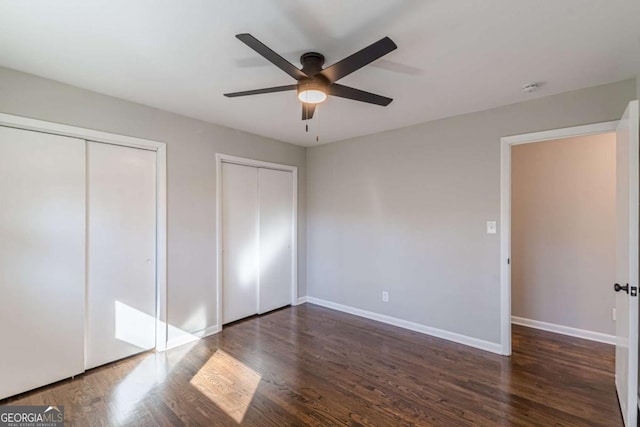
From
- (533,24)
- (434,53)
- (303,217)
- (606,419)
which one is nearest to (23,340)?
(303,217)

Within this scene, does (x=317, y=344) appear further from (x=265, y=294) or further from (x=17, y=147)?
(x=17, y=147)

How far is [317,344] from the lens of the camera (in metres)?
3.15

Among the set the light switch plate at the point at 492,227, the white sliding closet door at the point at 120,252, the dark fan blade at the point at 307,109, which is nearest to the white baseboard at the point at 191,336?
the white sliding closet door at the point at 120,252

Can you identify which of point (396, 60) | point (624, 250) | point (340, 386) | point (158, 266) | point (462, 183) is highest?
point (396, 60)

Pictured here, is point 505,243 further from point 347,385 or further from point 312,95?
point 312,95

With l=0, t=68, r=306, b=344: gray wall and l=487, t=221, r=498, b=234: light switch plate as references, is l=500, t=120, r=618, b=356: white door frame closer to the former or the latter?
l=487, t=221, r=498, b=234: light switch plate

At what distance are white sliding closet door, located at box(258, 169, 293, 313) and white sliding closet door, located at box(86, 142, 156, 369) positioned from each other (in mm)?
1444

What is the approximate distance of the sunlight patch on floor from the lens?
215cm

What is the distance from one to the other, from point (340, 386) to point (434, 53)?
8.55 ft

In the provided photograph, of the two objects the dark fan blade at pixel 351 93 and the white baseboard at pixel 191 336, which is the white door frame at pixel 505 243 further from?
the white baseboard at pixel 191 336

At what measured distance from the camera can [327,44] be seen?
185cm

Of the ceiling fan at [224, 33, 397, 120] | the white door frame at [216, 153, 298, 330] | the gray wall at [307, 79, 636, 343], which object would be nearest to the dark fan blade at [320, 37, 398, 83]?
the ceiling fan at [224, 33, 397, 120]

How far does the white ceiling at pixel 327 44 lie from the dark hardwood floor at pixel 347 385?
249 cm

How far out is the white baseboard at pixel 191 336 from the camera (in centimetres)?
311
